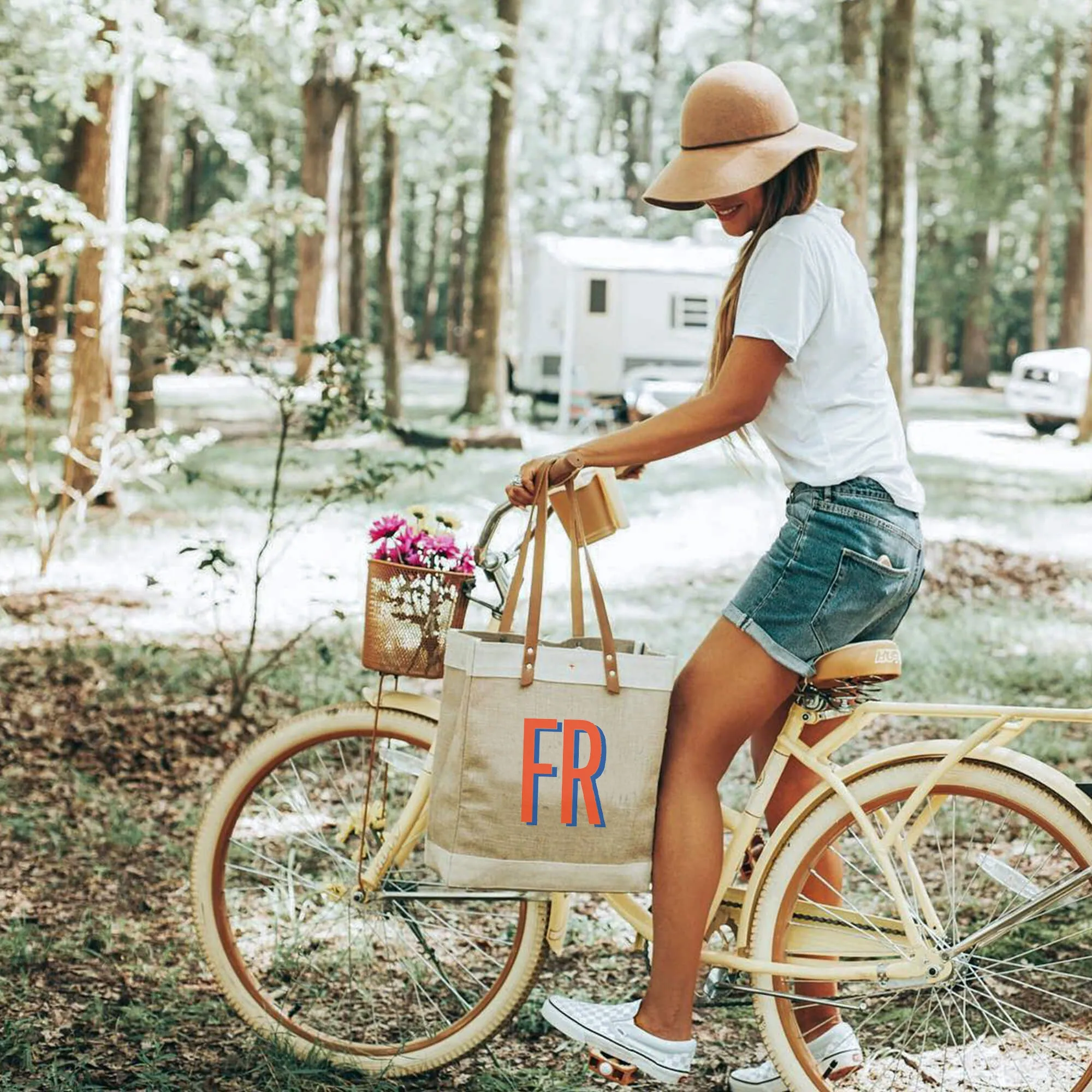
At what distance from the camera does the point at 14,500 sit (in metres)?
12.4

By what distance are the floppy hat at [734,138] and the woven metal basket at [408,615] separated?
91 centimetres

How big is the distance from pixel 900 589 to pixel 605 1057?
1.13 m

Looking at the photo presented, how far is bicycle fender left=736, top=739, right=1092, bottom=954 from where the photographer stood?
2.84 meters

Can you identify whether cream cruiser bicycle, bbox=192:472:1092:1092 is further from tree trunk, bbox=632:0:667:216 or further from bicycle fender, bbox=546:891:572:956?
tree trunk, bbox=632:0:667:216

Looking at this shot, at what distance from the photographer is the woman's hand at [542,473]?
283 centimetres

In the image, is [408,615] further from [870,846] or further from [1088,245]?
[1088,245]

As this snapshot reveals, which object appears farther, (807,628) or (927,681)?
(927,681)

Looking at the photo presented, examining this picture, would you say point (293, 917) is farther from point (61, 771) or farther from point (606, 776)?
point (61, 771)

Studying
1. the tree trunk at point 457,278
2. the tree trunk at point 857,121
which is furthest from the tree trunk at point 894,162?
the tree trunk at point 457,278

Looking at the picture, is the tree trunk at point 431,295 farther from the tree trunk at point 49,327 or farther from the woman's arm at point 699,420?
the woman's arm at point 699,420

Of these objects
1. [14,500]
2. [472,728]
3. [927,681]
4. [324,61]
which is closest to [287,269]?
[324,61]

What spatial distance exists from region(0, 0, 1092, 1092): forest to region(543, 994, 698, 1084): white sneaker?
1.32 feet

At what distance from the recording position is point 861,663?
2842 millimetres

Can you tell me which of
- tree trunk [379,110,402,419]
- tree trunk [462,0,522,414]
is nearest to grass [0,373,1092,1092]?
tree trunk [379,110,402,419]
